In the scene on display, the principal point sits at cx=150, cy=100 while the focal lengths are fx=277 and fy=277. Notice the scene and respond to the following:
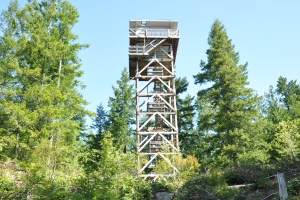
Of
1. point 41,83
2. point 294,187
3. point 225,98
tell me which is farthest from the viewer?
point 225,98

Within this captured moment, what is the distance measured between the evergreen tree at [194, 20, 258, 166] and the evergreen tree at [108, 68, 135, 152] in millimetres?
8933

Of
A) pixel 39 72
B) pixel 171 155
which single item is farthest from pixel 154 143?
pixel 39 72

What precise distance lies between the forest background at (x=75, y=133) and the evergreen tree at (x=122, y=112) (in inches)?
23.0

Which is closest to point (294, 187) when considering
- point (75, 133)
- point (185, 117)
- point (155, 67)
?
point (75, 133)

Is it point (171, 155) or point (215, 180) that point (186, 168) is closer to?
point (171, 155)

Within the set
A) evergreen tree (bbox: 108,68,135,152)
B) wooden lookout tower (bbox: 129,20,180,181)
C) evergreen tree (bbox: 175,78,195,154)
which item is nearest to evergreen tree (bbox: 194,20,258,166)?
wooden lookout tower (bbox: 129,20,180,181)

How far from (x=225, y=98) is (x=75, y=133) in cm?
1014

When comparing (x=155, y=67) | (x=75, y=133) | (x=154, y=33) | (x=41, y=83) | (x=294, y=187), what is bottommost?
(x=294, y=187)

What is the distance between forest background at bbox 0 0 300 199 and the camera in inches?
305

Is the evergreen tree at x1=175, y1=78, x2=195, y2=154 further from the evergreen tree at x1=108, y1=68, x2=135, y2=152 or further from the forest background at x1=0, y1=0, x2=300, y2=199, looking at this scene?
the evergreen tree at x1=108, y1=68, x2=135, y2=152

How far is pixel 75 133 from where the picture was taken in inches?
557

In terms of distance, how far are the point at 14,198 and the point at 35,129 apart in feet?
16.3

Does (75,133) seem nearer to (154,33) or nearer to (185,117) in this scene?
(154,33)

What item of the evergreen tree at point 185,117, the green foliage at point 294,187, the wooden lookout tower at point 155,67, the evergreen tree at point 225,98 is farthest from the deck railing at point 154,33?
the green foliage at point 294,187
